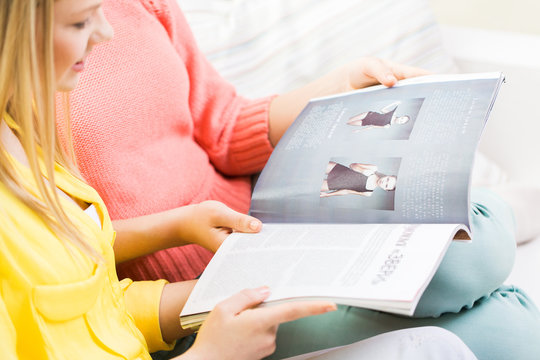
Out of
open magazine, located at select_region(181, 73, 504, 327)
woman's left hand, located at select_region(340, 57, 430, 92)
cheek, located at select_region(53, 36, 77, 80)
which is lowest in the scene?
open magazine, located at select_region(181, 73, 504, 327)

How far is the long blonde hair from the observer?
46 cm

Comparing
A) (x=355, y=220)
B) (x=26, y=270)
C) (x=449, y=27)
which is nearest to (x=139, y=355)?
(x=26, y=270)

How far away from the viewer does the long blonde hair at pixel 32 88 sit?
1.50 ft

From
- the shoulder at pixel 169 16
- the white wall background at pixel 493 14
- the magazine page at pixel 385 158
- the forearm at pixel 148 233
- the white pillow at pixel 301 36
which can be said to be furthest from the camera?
the white wall background at pixel 493 14

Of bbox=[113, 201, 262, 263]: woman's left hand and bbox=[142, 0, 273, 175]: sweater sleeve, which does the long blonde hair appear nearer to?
bbox=[113, 201, 262, 263]: woman's left hand

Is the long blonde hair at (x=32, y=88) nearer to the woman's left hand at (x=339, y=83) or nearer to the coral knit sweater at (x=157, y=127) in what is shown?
the coral knit sweater at (x=157, y=127)

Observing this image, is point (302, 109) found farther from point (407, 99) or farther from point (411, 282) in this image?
point (411, 282)

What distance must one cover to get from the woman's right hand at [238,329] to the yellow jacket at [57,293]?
0.10 metres

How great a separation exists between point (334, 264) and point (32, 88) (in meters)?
0.30

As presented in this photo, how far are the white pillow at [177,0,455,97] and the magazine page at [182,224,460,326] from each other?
0.57 m

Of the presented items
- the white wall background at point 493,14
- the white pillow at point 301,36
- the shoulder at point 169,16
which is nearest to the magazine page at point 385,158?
the shoulder at point 169,16

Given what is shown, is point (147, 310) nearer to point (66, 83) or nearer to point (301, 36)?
point (66, 83)

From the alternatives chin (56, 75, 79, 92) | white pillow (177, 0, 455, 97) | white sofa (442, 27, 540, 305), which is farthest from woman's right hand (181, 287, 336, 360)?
white sofa (442, 27, 540, 305)

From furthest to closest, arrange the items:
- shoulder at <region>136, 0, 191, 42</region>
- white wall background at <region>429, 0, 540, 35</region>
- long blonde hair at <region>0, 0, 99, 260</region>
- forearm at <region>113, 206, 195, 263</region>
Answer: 1. white wall background at <region>429, 0, 540, 35</region>
2. shoulder at <region>136, 0, 191, 42</region>
3. forearm at <region>113, 206, 195, 263</region>
4. long blonde hair at <region>0, 0, 99, 260</region>
